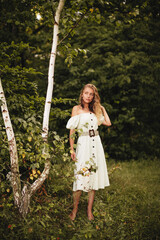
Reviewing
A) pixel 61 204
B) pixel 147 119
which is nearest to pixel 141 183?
pixel 61 204

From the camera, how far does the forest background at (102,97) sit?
9.36 feet

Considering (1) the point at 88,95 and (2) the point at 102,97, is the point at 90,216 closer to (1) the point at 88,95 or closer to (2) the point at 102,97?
(1) the point at 88,95

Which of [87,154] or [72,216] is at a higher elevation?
[87,154]

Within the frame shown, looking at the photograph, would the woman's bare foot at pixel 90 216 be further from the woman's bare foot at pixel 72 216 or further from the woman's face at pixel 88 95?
the woman's face at pixel 88 95

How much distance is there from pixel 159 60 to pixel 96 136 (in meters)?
4.29

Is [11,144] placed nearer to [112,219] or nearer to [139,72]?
[112,219]

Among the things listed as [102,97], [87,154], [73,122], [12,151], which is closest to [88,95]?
[73,122]

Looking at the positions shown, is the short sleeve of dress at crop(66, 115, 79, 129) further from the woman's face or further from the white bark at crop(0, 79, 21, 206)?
the white bark at crop(0, 79, 21, 206)

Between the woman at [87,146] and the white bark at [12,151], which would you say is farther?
the woman at [87,146]

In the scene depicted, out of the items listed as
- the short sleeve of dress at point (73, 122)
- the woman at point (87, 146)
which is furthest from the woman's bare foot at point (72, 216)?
the short sleeve of dress at point (73, 122)

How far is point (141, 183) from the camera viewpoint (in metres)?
4.77

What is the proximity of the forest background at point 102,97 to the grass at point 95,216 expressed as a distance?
16 mm

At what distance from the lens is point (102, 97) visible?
660cm

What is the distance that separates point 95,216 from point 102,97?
418 cm
